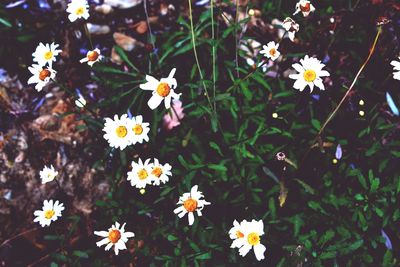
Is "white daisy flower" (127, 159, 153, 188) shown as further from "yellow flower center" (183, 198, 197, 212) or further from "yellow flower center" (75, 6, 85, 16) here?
"yellow flower center" (75, 6, 85, 16)

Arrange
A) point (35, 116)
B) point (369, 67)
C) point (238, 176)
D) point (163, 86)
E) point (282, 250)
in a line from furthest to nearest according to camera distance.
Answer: point (35, 116)
point (369, 67)
point (238, 176)
point (282, 250)
point (163, 86)

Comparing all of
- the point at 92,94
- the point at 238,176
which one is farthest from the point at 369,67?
the point at 92,94

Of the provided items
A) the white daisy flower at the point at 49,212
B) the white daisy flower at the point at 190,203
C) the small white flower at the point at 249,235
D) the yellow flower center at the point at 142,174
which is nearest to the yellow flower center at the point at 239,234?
the small white flower at the point at 249,235

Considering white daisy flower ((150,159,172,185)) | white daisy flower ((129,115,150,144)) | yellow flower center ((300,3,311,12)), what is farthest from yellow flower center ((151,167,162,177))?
yellow flower center ((300,3,311,12))

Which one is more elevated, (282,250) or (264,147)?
(264,147)

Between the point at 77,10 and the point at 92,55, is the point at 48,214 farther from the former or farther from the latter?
the point at 77,10

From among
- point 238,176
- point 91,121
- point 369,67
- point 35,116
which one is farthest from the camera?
point 35,116

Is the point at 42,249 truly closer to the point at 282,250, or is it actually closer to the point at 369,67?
the point at 282,250
